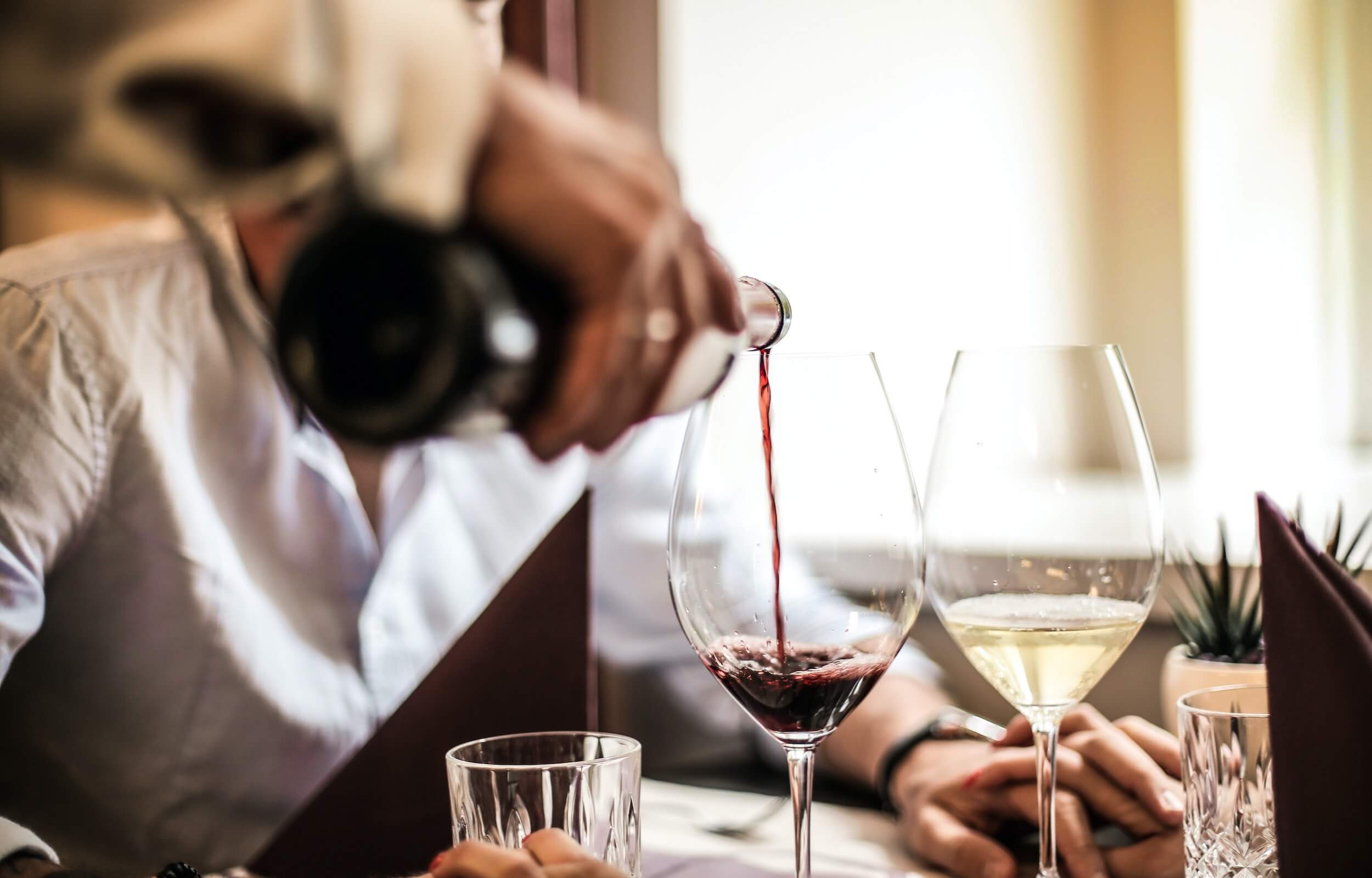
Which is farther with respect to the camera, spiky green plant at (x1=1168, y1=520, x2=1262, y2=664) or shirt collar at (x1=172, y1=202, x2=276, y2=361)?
spiky green plant at (x1=1168, y1=520, x2=1262, y2=664)

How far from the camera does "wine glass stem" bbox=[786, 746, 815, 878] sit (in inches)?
16.0

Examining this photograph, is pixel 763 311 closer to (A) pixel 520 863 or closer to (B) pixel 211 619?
(A) pixel 520 863

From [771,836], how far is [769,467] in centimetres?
26

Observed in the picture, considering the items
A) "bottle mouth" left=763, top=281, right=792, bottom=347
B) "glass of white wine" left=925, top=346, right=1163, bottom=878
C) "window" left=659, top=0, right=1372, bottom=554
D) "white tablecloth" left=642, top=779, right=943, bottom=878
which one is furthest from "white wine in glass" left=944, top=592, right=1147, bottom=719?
"window" left=659, top=0, right=1372, bottom=554

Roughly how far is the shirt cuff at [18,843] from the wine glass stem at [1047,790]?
397 mm

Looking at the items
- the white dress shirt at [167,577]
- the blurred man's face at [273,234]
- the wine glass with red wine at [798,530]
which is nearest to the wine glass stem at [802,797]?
the wine glass with red wine at [798,530]

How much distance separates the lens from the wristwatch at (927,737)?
666 millimetres

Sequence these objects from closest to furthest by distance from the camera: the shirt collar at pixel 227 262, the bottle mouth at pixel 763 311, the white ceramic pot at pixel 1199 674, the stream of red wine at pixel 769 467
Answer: the shirt collar at pixel 227 262
the bottle mouth at pixel 763 311
the stream of red wine at pixel 769 467
the white ceramic pot at pixel 1199 674

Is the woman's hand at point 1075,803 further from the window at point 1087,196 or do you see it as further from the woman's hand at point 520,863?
the window at point 1087,196

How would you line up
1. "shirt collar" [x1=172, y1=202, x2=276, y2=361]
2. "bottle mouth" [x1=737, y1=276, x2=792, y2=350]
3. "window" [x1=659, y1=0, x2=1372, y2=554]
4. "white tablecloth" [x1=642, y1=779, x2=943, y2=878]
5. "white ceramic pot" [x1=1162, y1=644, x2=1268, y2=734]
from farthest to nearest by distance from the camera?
"window" [x1=659, y1=0, x2=1372, y2=554], "white ceramic pot" [x1=1162, y1=644, x2=1268, y2=734], "white tablecloth" [x1=642, y1=779, x2=943, y2=878], "bottle mouth" [x1=737, y1=276, x2=792, y2=350], "shirt collar" [x1=172, y1=202, x2=276, y2=361]

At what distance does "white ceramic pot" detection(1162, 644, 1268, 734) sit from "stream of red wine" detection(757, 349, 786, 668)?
0.34m

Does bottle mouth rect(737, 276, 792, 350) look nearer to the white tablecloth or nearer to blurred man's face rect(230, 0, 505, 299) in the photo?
blurred man's face rect(230, 0, 505, 299)

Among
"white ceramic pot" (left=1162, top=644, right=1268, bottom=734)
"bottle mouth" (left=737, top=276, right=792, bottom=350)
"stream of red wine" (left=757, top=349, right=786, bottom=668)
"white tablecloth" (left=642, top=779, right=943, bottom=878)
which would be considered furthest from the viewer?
"white ceramic pot" (left=1162, top=644, right=1268, bottom=734)

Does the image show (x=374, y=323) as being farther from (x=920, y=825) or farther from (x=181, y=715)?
(x=181, y=715)
